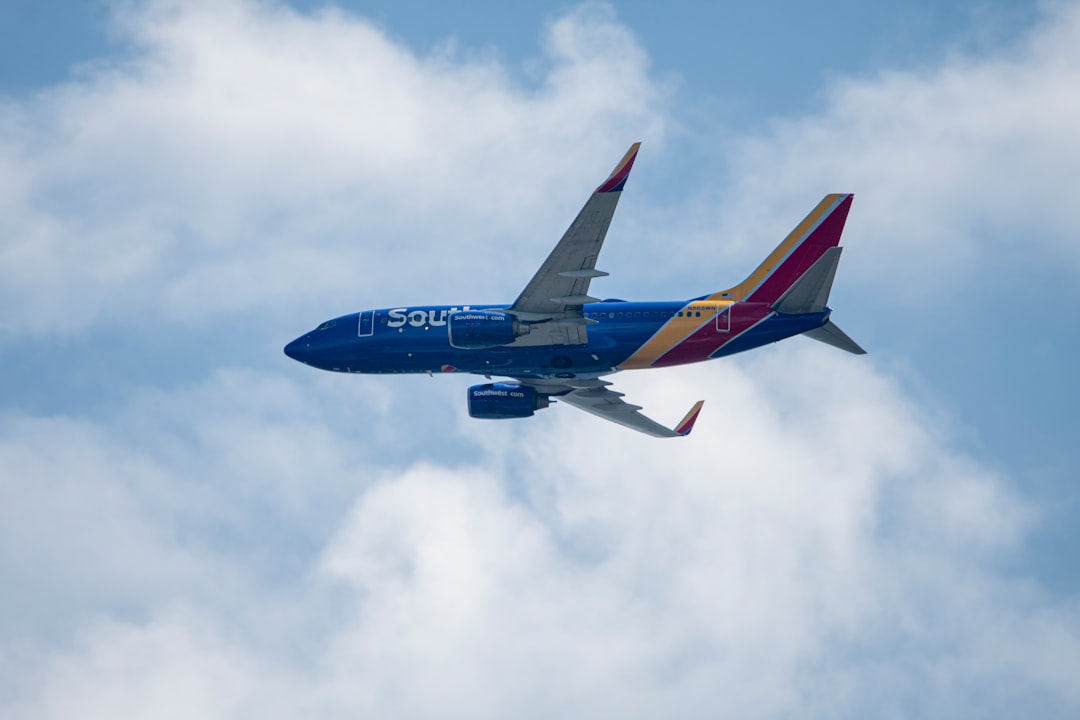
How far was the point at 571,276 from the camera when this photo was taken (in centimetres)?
6412

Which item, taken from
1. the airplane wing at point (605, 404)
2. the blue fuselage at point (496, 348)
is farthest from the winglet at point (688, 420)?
the blue fuselage at point (496, 348)

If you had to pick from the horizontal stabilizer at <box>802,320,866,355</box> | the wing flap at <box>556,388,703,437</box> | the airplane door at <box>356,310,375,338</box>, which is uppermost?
the airplane door at <box>356,310,375,338</box>

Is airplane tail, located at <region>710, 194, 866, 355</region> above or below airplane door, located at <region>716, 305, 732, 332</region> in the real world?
above

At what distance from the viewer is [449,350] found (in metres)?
72.2

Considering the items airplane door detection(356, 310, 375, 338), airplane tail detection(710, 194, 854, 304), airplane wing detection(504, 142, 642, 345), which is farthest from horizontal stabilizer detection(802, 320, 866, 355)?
airplane door detection(356, 310, 375, 338)

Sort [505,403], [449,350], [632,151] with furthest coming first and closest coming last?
[505,403]
[449,350]
[632,151]

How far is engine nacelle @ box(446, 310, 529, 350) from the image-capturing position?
225 ft

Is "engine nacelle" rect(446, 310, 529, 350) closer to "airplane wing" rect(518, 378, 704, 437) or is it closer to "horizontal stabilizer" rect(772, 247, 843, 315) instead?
"airplane wing" rect(518, 378, 704, 437)

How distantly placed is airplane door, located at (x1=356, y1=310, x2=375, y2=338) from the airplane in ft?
0.16

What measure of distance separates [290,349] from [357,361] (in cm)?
444

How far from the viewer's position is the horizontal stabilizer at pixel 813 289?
66562mm

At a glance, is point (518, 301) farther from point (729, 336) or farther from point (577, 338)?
point (729, 336)

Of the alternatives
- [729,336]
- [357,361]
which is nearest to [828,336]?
[729,336]

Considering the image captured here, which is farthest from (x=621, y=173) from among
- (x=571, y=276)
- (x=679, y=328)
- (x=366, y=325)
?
(x=366, y=325)
